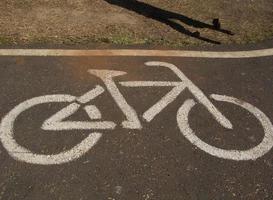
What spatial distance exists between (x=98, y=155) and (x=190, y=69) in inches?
76.4

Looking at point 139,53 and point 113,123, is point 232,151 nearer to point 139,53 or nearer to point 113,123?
point 113,123

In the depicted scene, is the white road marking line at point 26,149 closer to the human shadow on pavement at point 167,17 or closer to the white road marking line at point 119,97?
the white road marking line at point 119,97

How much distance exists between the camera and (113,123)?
4406 mm

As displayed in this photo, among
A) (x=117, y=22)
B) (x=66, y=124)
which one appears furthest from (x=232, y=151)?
(x=117, y=22)

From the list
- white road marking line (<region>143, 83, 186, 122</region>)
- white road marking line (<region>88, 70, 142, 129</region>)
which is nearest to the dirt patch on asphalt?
white road marking line (<region>88, 70, 142, 129</region>)

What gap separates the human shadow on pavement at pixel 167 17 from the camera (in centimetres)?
629

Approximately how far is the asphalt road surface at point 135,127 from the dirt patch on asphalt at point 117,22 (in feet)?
1.68

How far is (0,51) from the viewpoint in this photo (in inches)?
216

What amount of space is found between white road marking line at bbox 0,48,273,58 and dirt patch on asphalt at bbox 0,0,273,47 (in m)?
0.23

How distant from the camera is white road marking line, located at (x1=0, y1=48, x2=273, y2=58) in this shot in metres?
5.52

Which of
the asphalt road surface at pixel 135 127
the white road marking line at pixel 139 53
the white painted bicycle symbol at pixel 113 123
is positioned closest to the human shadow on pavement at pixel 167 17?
the white road marking line at pixel 139 53

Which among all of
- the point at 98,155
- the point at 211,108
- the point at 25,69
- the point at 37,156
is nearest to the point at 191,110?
the point at 211,108

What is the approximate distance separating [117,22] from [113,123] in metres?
2.39

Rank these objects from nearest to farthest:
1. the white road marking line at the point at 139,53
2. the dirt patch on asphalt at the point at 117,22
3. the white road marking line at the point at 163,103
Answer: the white road marking line at the point at 163,103 → the white road marking line at the point at 139,53 → the dirt patch on asphalt at the point at 117,22
